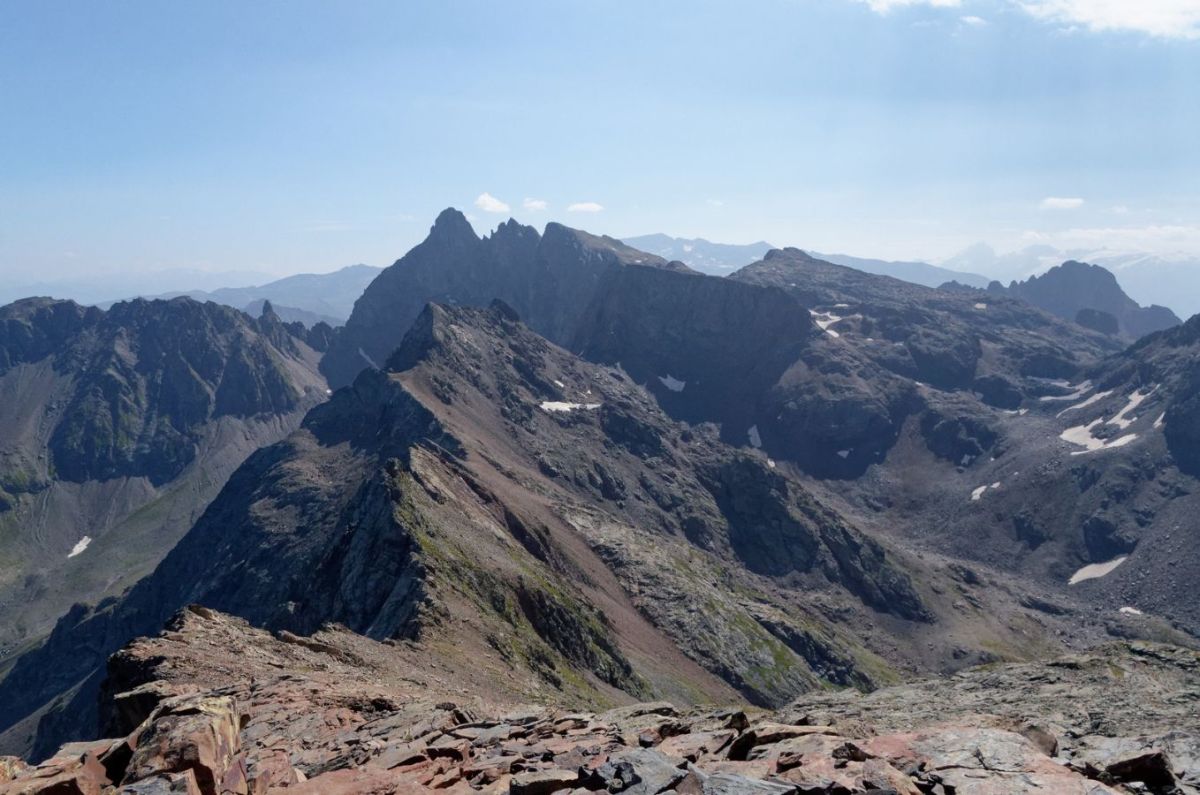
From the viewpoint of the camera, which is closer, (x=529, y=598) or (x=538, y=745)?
(x=538, y=745)

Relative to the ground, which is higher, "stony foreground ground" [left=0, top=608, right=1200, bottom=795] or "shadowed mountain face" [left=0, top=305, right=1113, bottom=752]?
"stony foreground ground" [left=0, top=608, right=1200, bottom=795]

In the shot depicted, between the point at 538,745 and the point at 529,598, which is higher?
the point at 538,745

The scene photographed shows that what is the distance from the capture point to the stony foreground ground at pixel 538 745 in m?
23.5

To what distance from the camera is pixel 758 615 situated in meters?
160

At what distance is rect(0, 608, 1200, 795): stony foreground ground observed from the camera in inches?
926

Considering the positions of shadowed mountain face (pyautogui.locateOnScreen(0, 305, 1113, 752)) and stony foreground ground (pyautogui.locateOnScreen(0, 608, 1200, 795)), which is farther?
shadowed mountain face (pyautogui.locateOnScreen(0, 305, 1113, 752))

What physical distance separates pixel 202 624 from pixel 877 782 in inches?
→ 1916

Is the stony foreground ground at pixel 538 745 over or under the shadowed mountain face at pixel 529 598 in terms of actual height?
over

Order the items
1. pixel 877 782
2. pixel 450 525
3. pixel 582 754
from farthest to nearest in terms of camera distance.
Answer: pixel 450 525
pixel 582 754
pixel 877 782

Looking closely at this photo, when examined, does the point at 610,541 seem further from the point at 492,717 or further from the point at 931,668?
the point at 492,717

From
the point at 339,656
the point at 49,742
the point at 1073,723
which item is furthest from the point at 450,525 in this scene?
the point at 49,742

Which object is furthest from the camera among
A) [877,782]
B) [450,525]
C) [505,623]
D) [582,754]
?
[450,525]

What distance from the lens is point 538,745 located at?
3003 centimetres

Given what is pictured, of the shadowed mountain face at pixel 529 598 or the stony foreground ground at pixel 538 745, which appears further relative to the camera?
the shadowed mountain face at pixel 529 598
